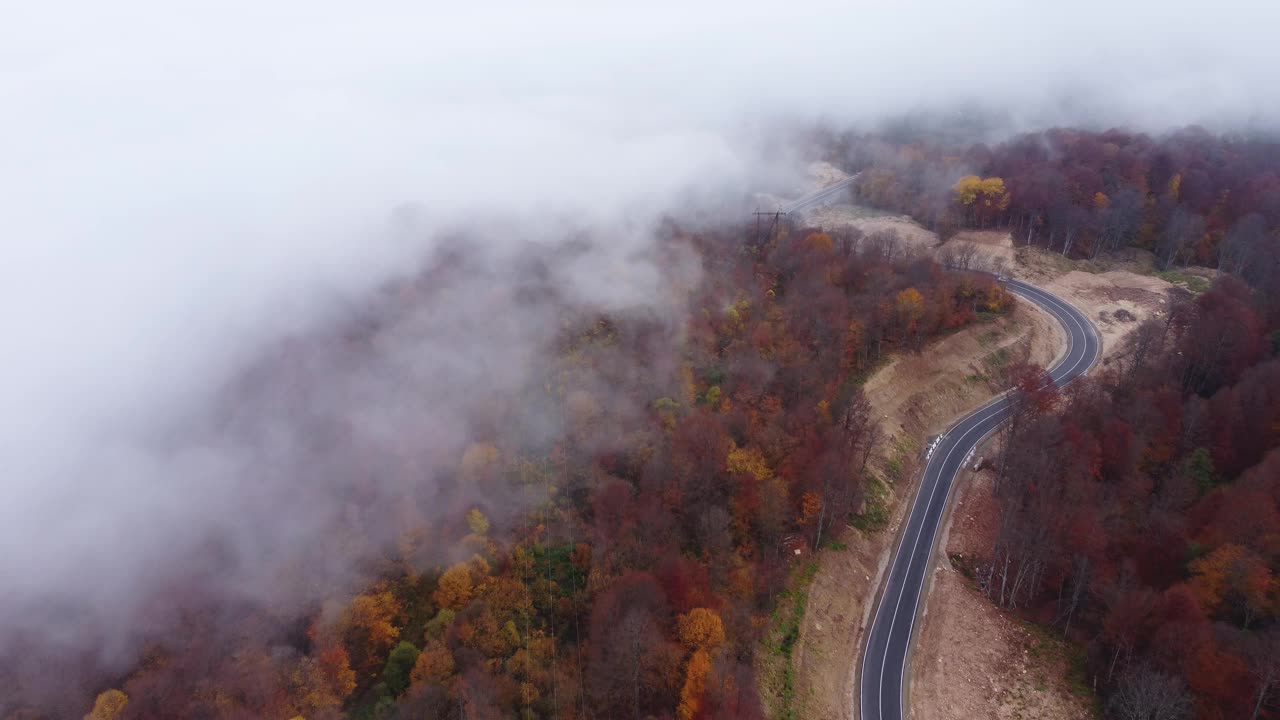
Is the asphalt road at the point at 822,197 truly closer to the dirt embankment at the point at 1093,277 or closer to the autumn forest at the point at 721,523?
the dirt embankment at the point at 1093,277

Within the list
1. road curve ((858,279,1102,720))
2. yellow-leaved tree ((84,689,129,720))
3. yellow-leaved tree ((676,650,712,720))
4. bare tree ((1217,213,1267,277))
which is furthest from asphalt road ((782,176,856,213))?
yellow-leaved tree ((84,689,129,720))

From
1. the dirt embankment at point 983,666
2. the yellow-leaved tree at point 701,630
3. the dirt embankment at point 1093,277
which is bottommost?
the dirt embankment at point 983,666

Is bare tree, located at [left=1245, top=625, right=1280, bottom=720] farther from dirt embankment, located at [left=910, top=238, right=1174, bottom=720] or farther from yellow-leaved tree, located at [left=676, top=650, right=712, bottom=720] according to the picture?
yellow-leaved tree, located at [left=676, top=650, right=712, bottom=720]

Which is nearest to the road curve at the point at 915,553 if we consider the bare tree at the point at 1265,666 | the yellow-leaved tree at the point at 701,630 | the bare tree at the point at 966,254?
the yellow-leaved tree at the point at 701,630

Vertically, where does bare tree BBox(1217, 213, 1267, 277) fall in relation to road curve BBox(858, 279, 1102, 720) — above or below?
above

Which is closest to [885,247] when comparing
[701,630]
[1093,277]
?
[1093,277]

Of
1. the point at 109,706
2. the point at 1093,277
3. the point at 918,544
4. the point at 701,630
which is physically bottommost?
the point at 109,706

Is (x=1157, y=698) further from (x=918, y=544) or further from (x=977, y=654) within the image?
(x=918, y=544)
